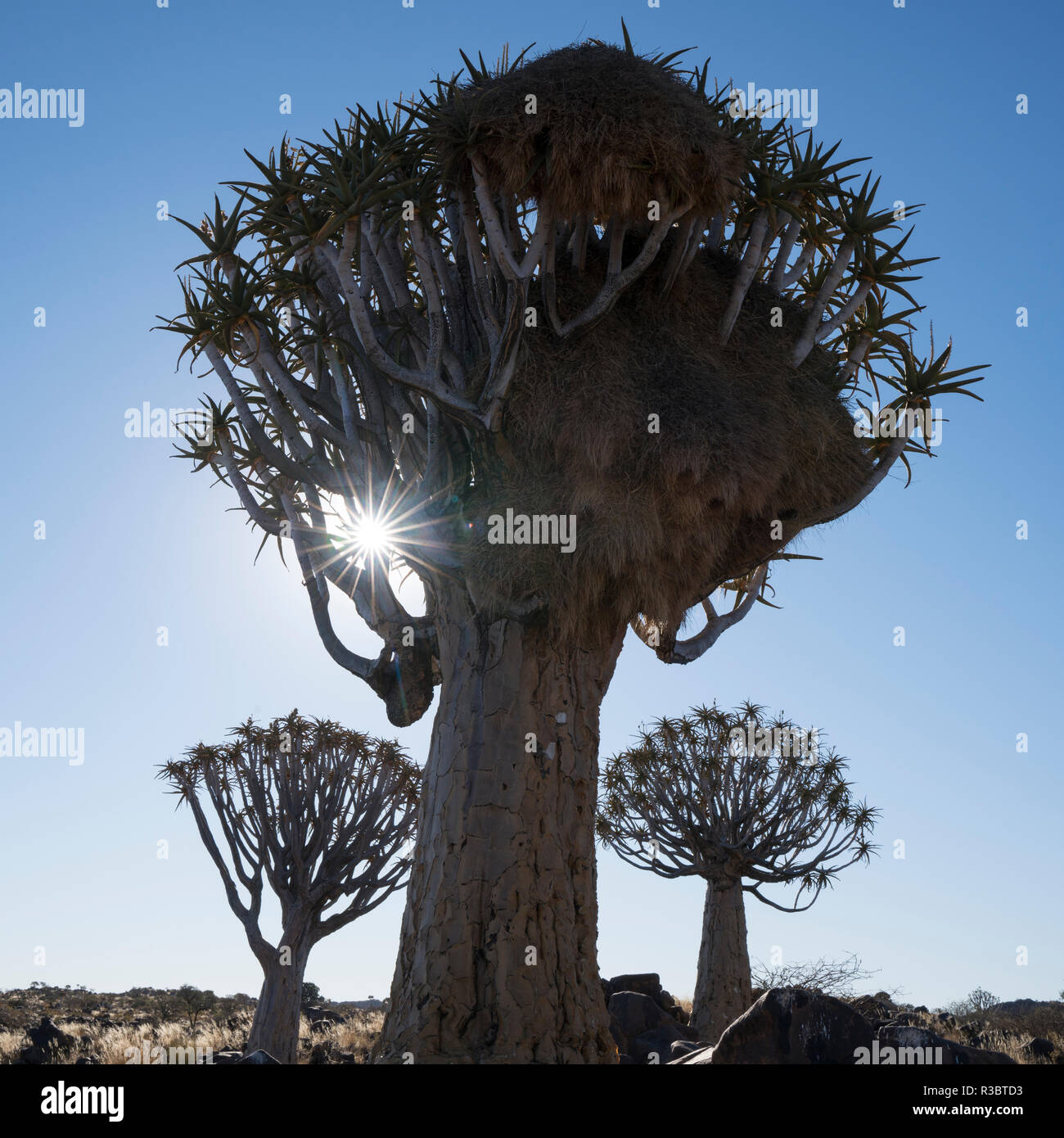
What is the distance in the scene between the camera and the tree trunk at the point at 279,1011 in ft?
44.3

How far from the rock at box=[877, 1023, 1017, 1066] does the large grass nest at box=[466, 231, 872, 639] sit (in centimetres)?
366

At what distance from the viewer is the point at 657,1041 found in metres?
13.5

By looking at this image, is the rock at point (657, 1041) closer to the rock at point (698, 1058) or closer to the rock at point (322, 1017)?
the rock at point (698, 1058)

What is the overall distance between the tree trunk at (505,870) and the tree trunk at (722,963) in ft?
30.7

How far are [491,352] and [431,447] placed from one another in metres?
0.93

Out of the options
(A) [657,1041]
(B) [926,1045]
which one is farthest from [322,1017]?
(B) [926,1045]

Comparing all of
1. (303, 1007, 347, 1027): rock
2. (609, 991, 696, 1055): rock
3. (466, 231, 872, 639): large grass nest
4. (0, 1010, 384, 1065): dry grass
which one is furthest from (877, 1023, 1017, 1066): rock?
(303, 1007, 347, 1027): rock

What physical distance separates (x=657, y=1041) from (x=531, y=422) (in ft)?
30.2

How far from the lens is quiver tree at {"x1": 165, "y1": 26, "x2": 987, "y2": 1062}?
7.83 metres

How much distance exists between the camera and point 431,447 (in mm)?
8562

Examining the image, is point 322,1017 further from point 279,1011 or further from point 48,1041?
point 48,1041

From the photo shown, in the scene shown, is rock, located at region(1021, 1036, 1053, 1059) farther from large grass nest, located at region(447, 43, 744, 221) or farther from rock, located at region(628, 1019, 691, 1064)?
large grass nest, located at region(447, 43, 744, 221)
